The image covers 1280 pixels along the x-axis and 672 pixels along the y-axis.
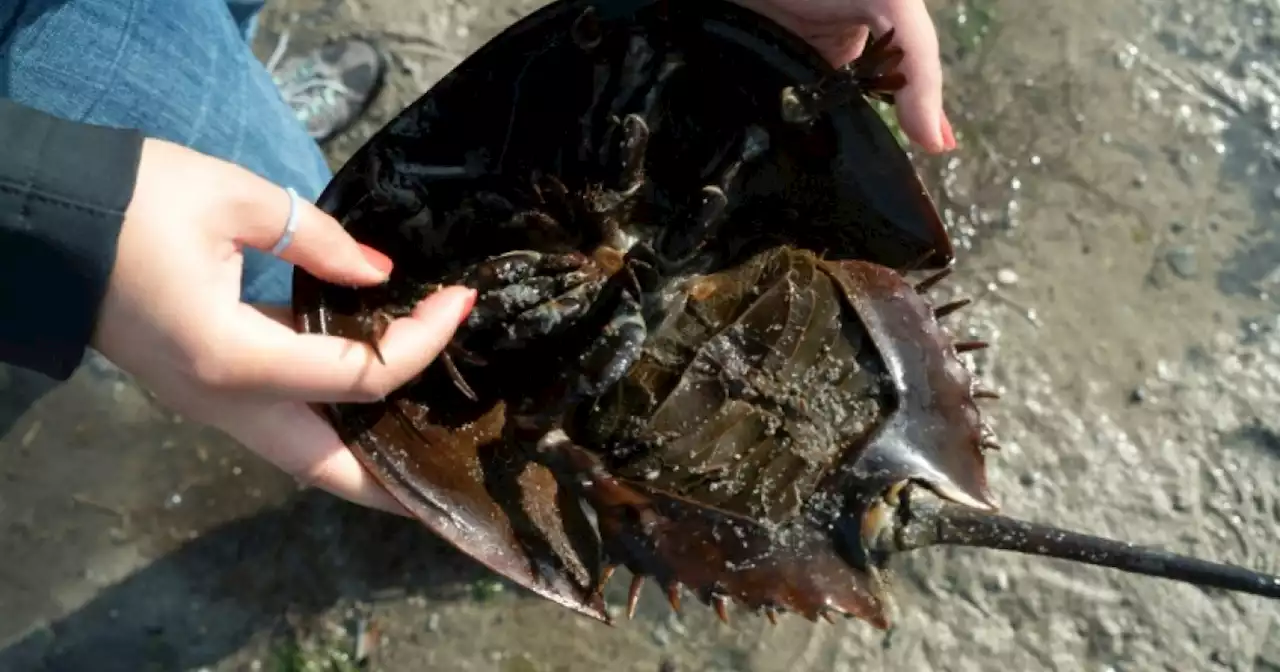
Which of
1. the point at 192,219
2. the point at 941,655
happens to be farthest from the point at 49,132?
the point at 941,655

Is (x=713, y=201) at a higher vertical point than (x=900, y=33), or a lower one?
lower

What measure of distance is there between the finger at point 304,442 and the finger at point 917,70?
929 mm

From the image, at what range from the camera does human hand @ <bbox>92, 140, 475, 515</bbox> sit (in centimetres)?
119

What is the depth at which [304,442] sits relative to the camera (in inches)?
57.0

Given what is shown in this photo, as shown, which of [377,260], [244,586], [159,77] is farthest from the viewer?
[244,586]

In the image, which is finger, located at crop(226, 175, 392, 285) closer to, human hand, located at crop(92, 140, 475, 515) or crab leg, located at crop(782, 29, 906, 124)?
human hand, located at crop(92, 140, 475, 515)

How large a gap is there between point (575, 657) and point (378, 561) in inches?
17.6

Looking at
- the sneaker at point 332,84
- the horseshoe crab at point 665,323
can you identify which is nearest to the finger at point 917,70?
the horseshoe crab at point 665,323

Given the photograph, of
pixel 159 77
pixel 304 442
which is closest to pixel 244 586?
pixel 304 442

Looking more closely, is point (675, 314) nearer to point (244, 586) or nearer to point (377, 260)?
Result: point (377, 260)

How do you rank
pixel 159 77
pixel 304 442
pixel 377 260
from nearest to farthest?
pixel 377 260
pixel 304 442
pixel 159 77

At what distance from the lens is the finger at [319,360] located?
4.14 ft

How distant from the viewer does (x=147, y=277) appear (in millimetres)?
1196

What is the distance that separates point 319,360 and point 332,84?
4.27 feet
